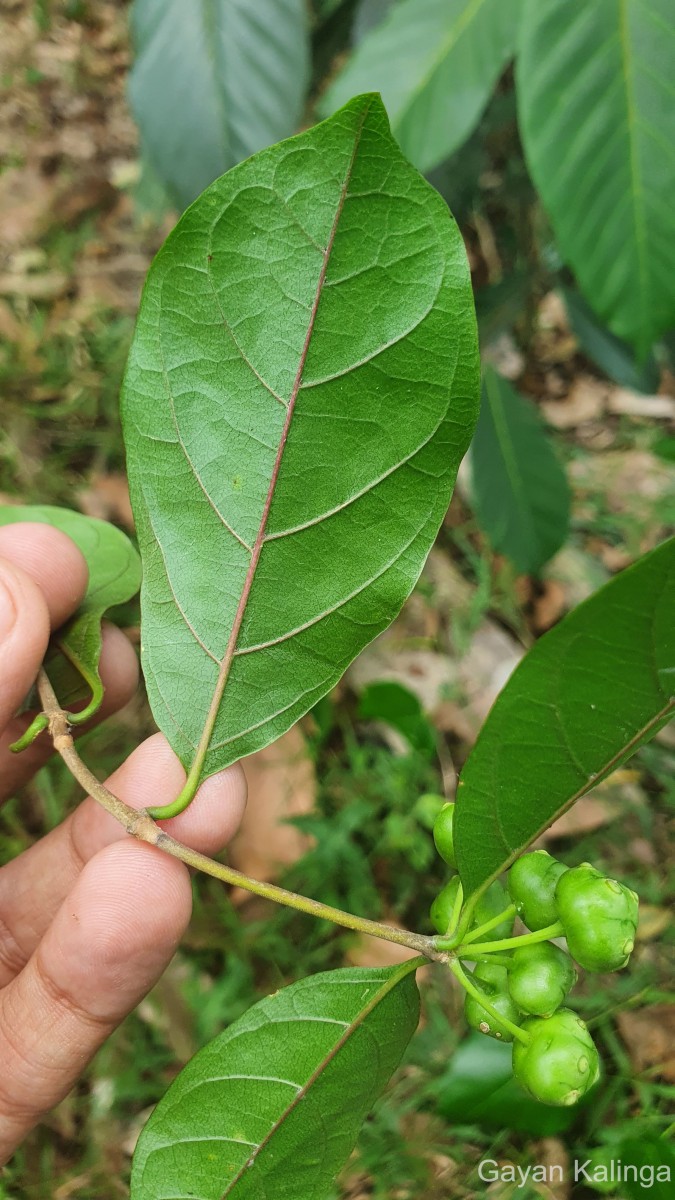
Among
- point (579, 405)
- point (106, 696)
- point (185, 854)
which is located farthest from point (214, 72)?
point (579, 405)

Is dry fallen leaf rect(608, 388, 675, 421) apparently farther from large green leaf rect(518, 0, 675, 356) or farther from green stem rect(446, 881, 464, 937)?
green stem rect(446, 881, 464, 937)

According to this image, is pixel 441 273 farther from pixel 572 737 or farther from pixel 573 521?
pixel 573 521

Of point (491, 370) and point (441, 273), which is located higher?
point (441, 273)

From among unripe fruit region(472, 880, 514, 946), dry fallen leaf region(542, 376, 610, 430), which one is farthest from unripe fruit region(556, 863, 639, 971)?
dry fallen leaf region(542, 376, 610, 430)

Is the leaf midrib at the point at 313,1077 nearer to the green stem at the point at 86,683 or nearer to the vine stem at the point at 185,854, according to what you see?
the vine stem at the point at 185,854

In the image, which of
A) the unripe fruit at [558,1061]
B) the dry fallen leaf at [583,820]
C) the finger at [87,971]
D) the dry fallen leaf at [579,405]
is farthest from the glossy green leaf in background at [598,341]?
the unripe fruit at [558,1061]

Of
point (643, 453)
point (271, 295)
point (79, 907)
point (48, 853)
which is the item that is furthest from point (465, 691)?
point (271, 295)

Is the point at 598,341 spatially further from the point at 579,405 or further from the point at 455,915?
the point at 455,915
